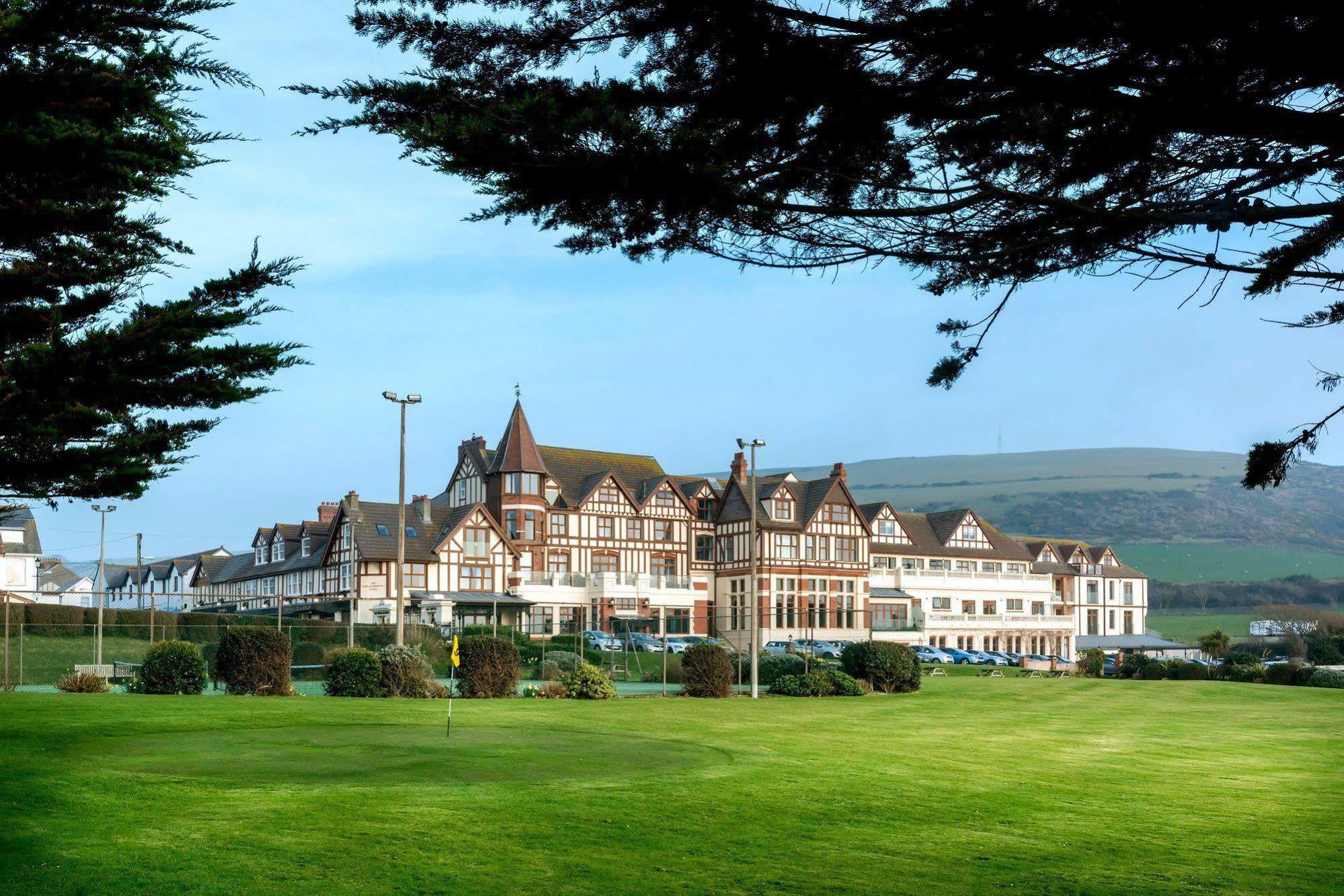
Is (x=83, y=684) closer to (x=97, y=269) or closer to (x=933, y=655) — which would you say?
(x=97, y=269)

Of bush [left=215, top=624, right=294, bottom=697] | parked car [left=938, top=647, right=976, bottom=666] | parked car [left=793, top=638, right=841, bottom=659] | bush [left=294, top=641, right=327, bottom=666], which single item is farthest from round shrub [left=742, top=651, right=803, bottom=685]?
parked car [left=938, top=647, right=976, bottom=666]

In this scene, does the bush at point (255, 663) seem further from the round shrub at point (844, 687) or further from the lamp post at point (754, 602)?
the round shrub at point (844, 687)

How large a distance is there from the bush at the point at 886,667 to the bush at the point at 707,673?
5.43m

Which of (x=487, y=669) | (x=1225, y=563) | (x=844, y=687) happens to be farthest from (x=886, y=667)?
(x=1225, y=563)

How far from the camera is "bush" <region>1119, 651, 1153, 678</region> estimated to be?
157ft

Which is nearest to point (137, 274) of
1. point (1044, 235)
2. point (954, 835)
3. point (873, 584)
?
point (954, 835)

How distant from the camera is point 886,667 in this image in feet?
118

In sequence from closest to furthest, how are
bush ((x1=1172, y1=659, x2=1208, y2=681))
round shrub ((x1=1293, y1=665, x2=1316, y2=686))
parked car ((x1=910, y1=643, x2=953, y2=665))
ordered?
round shrub ((x1=1293, y1=665, x2=1316, y2=686)), bush ((x1=1172, y1=659, x2=1208, y2=681)), parked car ((x1=910, y1=643, x2=953, y2=665))

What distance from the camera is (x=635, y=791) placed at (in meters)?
14.0

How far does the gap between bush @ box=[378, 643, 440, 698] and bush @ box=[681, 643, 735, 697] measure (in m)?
6.80

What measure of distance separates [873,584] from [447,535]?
29.3 meters

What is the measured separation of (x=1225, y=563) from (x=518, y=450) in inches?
5298

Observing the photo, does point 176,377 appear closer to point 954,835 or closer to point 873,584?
point 954,835

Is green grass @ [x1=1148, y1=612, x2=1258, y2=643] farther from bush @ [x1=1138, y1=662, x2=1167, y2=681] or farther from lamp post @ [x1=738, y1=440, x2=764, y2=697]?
lamp post @ [x1=738, y1=440, x2=764, y2=697]
